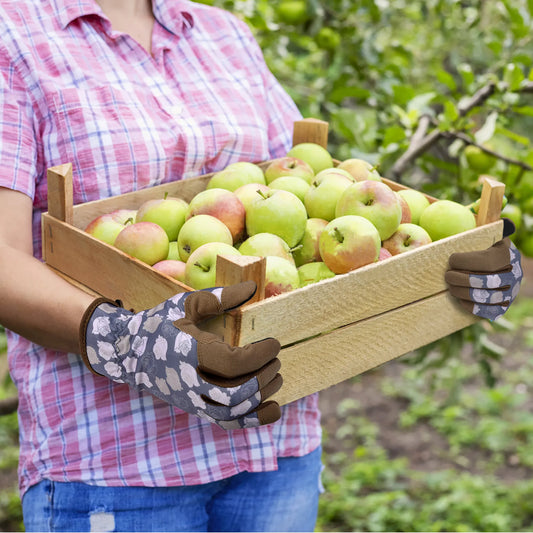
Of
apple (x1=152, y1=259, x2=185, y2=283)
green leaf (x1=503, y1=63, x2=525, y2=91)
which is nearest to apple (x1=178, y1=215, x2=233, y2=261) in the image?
apple (x1=152, y1=259, x2=185, y2=283)

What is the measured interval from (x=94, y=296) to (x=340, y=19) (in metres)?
1.71

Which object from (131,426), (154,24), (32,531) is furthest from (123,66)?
(32,531)

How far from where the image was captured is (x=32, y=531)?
1.30 meters

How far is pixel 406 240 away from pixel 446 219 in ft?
0.31

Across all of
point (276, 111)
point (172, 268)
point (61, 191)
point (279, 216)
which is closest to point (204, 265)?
point (172, 268)

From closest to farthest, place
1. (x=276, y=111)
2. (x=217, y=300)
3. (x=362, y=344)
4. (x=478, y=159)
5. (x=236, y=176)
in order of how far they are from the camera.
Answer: (x=217, y=300) → (x=362, y=344) → (x=236, y=176) → (x=276, y=111) → (x=478, y=159)

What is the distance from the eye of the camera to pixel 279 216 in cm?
120

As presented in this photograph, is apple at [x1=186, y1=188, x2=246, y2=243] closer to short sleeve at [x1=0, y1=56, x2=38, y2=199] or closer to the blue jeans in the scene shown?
short sleeve at [x1=0, y1=56, x2=38, y2=199]

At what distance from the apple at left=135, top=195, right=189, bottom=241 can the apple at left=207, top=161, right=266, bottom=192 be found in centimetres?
13

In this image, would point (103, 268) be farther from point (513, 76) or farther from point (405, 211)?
point (513, 76)

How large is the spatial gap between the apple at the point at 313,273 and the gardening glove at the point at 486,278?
23 centimetres

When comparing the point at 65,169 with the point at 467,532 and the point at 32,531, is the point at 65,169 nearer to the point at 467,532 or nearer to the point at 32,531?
the point at 32,531

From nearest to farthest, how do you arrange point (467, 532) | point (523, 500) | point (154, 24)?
point (154, 24) < point (467, 532) < point (523, 500)

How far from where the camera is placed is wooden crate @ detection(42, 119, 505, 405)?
3.25 feet
